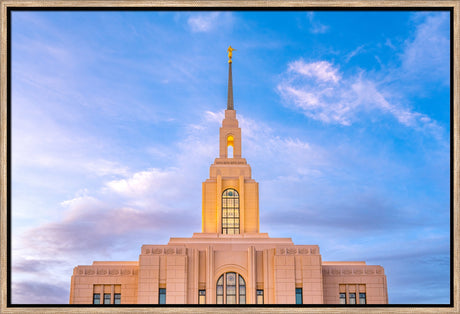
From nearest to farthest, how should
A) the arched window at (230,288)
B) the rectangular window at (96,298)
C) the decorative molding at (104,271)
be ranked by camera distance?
1. the arched window at (230,288)
2. the rectangular window at (96,298)
3. the decorative molding at (104,271)

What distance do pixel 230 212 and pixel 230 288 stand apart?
933cm

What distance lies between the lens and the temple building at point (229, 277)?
1330 inches

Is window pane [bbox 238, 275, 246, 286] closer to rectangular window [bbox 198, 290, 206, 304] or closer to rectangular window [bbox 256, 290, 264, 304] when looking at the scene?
rectangular window [bbox 256, 290, 264, 304]

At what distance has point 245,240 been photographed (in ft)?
122

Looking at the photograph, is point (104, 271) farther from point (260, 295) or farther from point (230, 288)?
point (260, 295)

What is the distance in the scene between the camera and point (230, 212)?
42906mm

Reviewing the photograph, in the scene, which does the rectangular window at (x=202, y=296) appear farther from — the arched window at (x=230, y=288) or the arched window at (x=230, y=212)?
the arched window at (x=230, y=212)

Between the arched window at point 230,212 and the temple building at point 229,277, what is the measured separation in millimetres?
5094

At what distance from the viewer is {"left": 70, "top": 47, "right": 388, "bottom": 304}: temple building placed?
3378 centimetres

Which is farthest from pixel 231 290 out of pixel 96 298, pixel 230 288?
pixel 96 298

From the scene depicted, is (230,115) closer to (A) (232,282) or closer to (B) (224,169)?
(B) (224,169)

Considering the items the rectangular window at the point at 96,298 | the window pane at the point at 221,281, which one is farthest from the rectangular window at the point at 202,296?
the rectangular window at the point at 96,298

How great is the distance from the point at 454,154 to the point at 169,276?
2312 centimetres

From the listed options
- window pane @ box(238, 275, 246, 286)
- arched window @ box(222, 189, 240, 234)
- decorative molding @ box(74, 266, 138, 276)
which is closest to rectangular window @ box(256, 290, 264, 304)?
window pane @ box(238, 275, 246, 286)
